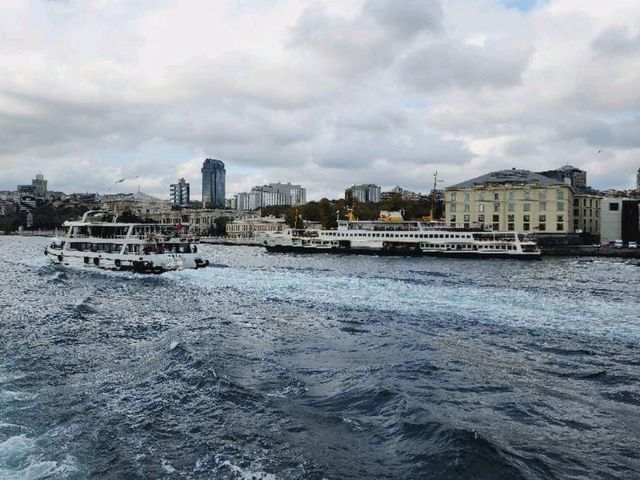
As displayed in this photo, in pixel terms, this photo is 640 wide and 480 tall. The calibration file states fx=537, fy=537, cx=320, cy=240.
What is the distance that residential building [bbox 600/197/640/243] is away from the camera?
92.3 m

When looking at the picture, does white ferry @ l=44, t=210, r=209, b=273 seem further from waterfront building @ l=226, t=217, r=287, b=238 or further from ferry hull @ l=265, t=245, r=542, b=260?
waterfront building @ l=226, t=217, r=287, b=238

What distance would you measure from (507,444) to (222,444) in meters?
5.78

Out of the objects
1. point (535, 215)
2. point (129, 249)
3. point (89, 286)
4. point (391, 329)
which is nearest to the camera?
point (391, 329)

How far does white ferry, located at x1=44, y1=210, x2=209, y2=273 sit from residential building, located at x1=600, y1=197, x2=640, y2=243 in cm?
7548

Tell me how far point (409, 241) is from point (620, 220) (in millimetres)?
40983

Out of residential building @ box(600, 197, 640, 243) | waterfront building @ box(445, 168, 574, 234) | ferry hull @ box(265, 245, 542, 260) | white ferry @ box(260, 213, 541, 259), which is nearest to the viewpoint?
ferry hull @ box(265, 245, 542, 260)

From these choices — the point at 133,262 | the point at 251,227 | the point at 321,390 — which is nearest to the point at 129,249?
the point at 133,262

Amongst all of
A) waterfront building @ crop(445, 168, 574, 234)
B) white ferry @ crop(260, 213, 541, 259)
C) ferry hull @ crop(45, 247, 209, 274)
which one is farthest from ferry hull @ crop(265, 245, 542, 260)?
ferry hull @ crop(45, 247, 209, 274)

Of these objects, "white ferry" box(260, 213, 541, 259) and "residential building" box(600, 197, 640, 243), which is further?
"residential building" box(600, 197, 640, 243)

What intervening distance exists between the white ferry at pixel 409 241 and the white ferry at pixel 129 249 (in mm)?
35135

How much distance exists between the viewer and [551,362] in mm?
17562

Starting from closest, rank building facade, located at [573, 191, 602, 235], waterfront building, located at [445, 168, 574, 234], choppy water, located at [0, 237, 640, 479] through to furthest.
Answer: choppy water, located at [0, 237, 640, 479] < waterfront building, located at [445, 168, 574, 234] < building facade, located at [573, 191, 602, 235]

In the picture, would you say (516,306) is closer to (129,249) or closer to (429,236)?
(129,249)

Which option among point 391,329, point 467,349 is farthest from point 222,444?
point 391,329
